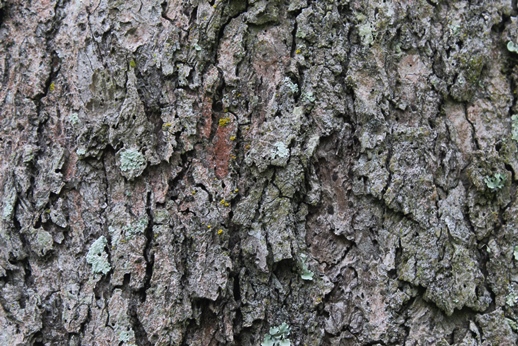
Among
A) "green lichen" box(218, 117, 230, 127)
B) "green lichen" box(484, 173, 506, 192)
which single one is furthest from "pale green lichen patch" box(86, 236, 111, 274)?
"green lichen" box(484, 173, 506, 192)

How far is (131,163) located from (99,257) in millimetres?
295

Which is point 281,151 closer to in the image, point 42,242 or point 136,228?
point 136,228

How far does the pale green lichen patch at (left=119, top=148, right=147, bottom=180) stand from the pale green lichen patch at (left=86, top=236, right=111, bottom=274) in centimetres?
21

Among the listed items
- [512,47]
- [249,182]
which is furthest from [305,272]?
[512,47]

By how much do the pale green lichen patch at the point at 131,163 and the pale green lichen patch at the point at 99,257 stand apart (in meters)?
0.21

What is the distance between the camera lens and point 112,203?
4.44 ft

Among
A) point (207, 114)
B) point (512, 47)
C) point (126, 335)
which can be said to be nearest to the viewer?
point (126, 335)

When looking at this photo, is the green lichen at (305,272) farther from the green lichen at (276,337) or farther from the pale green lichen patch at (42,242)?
the pale green lichen patch at (42,242)

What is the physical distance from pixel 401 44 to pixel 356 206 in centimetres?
55

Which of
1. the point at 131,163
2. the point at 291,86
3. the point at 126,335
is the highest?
the point at 291,86

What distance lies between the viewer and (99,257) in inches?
52.4

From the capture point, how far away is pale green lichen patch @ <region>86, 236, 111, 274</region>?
1321mm

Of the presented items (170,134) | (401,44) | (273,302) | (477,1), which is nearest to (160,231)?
(170,134)

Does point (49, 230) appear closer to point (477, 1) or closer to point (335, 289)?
point (335, 289)
